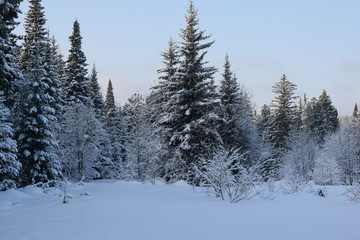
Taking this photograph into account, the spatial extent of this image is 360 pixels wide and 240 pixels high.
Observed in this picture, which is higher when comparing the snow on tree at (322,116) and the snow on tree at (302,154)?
the snow on tree at (322,116)

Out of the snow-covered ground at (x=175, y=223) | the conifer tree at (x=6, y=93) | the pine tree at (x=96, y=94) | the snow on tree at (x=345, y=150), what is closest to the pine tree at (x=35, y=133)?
the conifer tree at (x=6, y=93)

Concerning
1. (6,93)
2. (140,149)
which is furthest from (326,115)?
(6,93)

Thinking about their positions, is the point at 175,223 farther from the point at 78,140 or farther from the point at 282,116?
the point at 282,116

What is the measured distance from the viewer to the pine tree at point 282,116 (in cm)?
4188

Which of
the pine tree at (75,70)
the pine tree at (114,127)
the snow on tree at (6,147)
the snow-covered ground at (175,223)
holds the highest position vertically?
the pine tree at (75,70)

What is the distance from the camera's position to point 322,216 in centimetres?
688

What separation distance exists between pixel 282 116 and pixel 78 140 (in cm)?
2631

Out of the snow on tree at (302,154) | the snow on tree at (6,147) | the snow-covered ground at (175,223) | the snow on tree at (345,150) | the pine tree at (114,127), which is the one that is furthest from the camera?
the pine tree at (114,127)

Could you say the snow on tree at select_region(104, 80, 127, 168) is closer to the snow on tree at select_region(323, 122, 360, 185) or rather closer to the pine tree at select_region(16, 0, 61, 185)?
the pine tree at select_region(16, 0, 61, 185)

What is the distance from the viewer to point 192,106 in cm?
2234

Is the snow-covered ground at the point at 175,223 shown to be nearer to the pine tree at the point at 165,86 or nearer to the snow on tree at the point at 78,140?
the pine tree at the point at 165,86

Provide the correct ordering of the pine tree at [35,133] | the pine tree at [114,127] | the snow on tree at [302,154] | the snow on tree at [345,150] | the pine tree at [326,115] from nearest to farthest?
1. the pine tree at [35,133]
2. the snow on tree at [345,150]
3. the snow on tree at [302,154]
4. the pine tree at [114,127]
5. the pine tree at [326,115]

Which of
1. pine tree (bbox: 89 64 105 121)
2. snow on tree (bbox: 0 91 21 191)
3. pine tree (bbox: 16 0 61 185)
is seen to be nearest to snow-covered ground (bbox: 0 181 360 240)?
snow on tree (bbox: 0 91 21 191)

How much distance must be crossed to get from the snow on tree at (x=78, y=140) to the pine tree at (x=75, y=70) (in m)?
1.31
